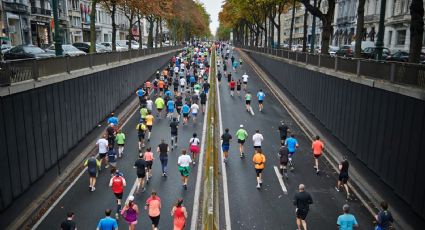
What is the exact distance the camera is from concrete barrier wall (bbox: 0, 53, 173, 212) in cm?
1227

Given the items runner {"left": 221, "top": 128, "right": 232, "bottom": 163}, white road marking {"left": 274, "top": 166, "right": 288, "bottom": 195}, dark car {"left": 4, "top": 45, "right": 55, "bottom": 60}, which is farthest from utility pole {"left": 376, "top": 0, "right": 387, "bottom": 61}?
dark car {"left": 4, "top": 45, "right": 55, "bottom": 60}

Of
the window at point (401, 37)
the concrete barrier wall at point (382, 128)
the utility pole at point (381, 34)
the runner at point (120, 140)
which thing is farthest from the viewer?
the window at point (401, 37)

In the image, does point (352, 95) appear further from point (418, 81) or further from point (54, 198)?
point (54, 198)

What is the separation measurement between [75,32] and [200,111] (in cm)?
5079

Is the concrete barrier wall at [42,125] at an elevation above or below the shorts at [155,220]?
above

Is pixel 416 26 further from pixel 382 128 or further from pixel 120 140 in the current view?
pixel 120 140

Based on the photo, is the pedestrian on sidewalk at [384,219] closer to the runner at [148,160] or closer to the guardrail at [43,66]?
the runner at [148,160]

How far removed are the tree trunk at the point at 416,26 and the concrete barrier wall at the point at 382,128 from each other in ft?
9.12

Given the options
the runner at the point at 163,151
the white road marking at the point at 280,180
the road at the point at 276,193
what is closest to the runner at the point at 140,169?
the runner at the point at 163,151

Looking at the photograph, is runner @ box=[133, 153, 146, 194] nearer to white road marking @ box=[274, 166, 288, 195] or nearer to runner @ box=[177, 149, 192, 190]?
runner @ box=[177, 149, 192, 190]

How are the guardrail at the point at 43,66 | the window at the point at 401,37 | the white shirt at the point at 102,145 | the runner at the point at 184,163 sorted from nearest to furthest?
the guardrail at the point at 43,66
the runner at the point at 184,163
the white shirt at the point at 102,145
the window at the point at 401,37

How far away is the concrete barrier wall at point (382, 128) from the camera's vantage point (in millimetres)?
12094

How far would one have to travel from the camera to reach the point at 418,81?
12.6 metres

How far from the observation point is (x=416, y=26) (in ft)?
55.0
